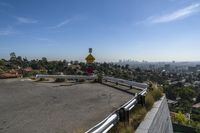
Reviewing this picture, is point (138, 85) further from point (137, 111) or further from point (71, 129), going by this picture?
point (71, 129)

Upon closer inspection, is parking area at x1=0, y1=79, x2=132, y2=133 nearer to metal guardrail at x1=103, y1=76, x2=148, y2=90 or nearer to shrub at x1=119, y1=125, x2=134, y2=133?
shrub at x1=119, y1=125, x2=134, y2=133

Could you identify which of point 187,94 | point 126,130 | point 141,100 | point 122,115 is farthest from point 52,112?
point 187,94

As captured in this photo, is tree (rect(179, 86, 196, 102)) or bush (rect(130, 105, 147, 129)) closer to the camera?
bush (rect(130, 105, 147, 129))

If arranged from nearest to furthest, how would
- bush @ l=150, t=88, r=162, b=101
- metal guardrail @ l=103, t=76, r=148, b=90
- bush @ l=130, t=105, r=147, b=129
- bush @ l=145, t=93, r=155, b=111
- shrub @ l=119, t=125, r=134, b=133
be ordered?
shrub @ l=119, t=125, r=134, b=133
bush @ l=130, t=105, r=147, b=129
bush @ l=145, t=93, r=155, b=111
bush @ l=150, t=88, r=162, b=101
metal guardrail @ l=103, t=76, r=148, b=90

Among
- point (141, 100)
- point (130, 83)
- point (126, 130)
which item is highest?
point (130, 83)

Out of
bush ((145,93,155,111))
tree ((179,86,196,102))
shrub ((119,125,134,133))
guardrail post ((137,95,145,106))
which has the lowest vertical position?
tree ((179,86,196,102))

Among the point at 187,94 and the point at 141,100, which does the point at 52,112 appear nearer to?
the point at 141,100

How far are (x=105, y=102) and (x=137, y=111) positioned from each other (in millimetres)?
2075

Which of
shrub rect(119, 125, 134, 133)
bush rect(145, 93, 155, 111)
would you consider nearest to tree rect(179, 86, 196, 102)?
bush rect(145, 93, 155, 111)

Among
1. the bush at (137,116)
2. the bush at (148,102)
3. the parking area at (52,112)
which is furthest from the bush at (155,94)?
the bush at (137,116)

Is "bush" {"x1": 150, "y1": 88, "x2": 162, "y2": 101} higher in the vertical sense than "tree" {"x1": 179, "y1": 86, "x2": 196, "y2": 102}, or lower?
higher

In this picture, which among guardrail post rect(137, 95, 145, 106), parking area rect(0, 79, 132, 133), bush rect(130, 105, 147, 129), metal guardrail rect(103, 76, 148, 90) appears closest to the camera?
parking area rect(0, 79, 132, 133)

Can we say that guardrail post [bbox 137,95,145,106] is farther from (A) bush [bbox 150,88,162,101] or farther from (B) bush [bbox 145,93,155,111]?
(A) bush [bbox 150,88,162,101]

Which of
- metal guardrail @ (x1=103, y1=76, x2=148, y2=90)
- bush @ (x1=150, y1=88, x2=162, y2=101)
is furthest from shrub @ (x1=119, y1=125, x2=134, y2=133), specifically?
metal guardrail @ (x1=103, y1=76, x2=148, y2=90)
